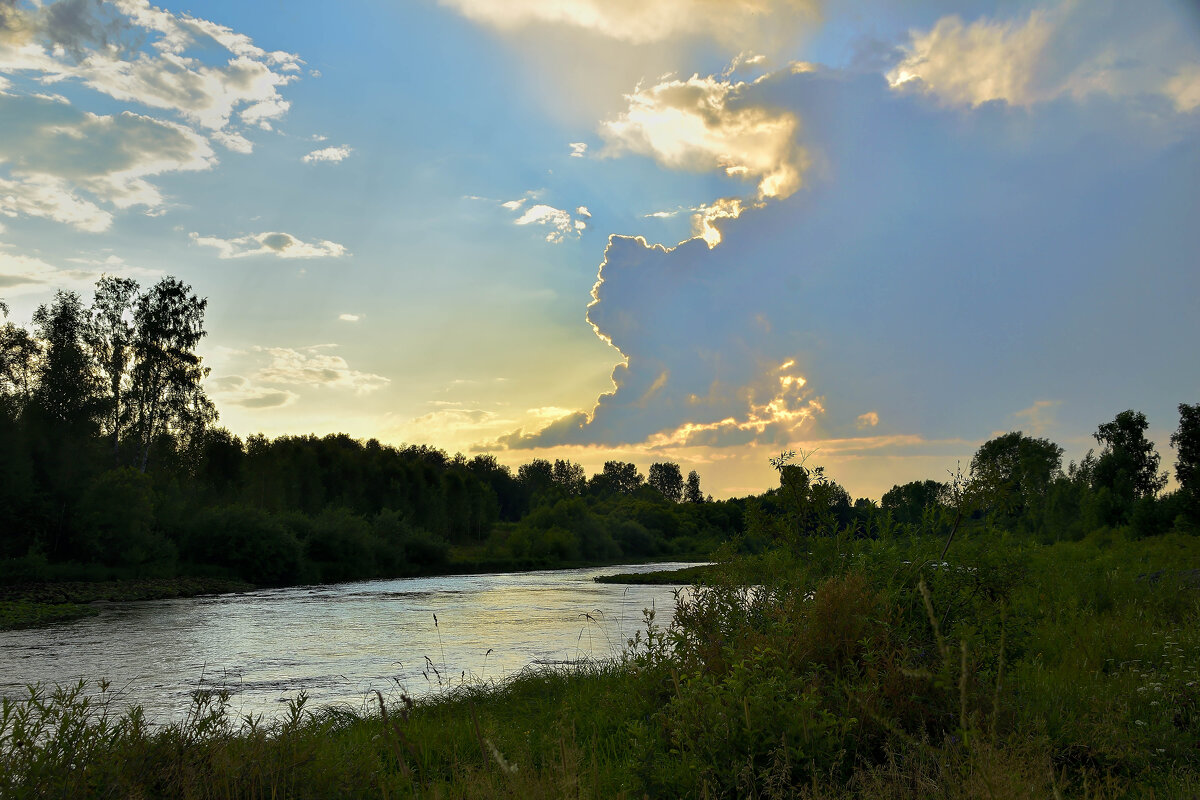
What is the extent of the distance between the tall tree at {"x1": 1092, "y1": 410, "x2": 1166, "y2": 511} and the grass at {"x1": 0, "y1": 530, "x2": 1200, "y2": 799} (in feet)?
203

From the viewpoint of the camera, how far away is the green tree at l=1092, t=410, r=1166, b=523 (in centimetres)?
5794

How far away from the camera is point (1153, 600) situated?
15.9 metres

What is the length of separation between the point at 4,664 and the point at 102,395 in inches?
1085

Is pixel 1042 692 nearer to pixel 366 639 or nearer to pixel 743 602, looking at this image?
pixel 743 602

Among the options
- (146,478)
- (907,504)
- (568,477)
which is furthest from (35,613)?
(568,477)

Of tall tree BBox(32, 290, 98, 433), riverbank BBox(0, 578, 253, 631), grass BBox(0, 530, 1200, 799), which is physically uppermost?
tall tree BBox(32, 290, 98, 433)

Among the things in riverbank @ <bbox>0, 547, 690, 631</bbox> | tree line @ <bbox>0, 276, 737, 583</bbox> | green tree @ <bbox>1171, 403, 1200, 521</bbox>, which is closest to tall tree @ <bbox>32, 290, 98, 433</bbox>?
tree line @ <bbox>0, 276, 737, 583</bbox>

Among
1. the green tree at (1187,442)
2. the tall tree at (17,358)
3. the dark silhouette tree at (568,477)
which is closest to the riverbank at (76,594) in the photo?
the tall tree at (17,358)

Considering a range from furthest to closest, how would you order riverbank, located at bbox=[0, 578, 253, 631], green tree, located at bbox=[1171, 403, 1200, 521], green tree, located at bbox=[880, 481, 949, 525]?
green tree, located at bbox=[1171, 403, 1200, 521] < riverbank, located at bbox=[0, 578, 253, 631] < green tree, located at bbox=[880, 481, 949, 525]

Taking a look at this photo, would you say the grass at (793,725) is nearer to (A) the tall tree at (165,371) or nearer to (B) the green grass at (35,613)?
(B) the green grass at (35,613)

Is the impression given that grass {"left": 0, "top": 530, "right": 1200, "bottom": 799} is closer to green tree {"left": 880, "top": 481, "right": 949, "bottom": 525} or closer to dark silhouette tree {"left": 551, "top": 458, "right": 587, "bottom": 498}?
green tree {"left": 880, "top": 481, "right": 949, "bottom": 525}

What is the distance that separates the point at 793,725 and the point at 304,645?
66.1ft

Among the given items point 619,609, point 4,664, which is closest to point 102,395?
point 4,664

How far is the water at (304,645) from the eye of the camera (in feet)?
52.3
